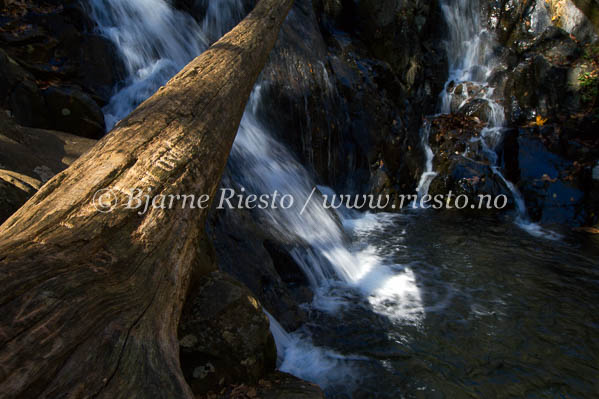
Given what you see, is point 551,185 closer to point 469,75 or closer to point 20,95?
point 469,75

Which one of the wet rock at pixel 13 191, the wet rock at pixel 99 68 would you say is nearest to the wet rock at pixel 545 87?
the wet rock at pixel 99 68

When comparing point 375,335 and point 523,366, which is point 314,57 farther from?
point 523,366

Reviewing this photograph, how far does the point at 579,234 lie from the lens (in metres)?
6.95

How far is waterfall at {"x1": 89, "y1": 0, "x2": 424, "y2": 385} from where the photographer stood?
12.8 feet

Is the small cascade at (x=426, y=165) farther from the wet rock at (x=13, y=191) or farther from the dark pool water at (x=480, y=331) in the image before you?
the wet rock at (x=13, y=191)

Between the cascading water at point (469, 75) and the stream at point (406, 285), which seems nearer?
the stream at point (406, 285)

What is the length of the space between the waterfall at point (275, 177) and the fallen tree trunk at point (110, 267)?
1.62 m

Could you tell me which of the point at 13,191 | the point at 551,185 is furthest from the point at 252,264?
the point at 551,185

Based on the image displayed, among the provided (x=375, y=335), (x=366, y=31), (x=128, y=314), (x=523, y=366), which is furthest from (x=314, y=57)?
(x=128, y=314)

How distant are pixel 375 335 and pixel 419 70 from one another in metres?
9.78

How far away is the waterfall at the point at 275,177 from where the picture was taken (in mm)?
3898

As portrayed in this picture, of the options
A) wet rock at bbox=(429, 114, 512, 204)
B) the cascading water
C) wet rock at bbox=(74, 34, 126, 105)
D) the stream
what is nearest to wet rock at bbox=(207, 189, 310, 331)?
the stream

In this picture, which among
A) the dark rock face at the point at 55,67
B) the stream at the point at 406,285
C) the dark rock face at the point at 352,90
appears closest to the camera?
the stream at the point at 406,285

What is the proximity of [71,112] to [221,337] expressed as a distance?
13.3 ft
